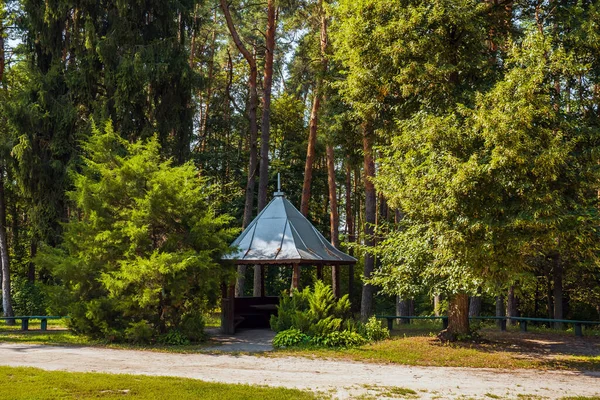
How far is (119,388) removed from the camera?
917 centimetres

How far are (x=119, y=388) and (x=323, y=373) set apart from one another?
3871 millimetres

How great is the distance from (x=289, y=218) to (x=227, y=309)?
11.4ft

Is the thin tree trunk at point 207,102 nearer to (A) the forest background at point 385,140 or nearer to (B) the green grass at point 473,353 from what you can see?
(A) the forest background at point 385,140

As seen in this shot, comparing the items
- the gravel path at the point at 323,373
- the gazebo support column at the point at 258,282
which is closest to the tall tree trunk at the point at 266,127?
the gazebo support column at the point at 258,282

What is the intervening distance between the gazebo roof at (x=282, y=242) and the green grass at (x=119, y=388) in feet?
23.5

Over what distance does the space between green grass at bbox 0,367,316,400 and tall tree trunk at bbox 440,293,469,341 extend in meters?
8.07

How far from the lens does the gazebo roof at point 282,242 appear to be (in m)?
17.3

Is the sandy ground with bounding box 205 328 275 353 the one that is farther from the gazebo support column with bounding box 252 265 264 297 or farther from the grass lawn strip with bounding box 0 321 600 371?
the gazebo support column with bounding box 252 265 264 297

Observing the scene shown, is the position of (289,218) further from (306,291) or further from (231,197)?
(231,197)

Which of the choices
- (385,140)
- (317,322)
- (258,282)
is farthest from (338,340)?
(258,282)

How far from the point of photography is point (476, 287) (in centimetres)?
1421

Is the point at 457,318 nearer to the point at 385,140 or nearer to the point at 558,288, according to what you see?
the point at 385,140

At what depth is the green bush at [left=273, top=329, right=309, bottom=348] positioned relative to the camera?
15000 millimetres

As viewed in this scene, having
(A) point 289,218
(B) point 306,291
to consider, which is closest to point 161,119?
(A) point 289,218
